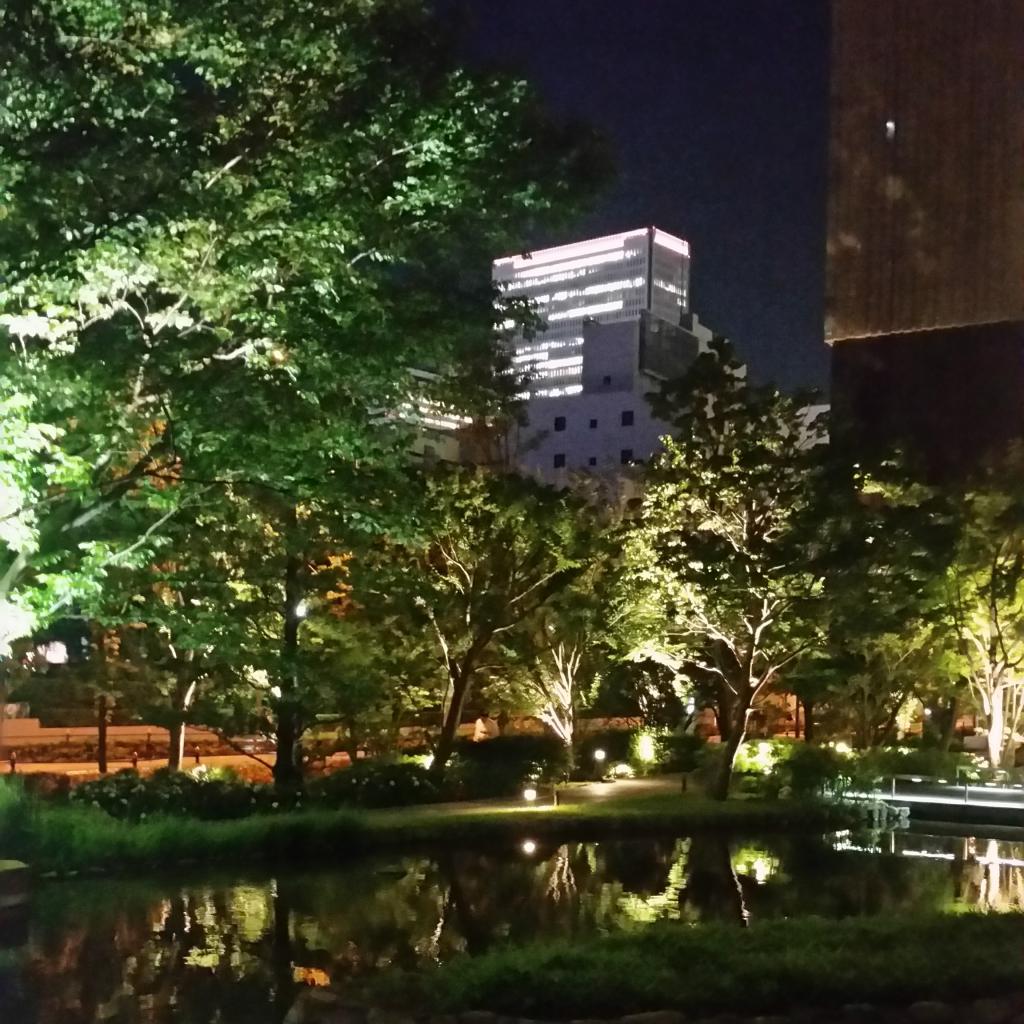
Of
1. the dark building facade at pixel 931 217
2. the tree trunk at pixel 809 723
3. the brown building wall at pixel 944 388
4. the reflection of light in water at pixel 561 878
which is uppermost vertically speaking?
the dark building facade at pixel 931 217

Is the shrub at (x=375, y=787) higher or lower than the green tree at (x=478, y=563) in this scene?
lower

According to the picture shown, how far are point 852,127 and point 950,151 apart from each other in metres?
3.09

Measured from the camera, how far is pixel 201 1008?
30.9 feet

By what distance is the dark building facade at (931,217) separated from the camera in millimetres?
37938

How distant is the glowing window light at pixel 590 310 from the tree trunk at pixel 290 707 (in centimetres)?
7403

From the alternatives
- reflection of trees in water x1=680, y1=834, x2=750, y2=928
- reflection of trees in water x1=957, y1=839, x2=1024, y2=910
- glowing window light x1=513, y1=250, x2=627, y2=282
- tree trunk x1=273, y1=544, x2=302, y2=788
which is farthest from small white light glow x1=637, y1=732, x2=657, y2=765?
glowing window light x1=513, y1=250, x2=627, y2=282

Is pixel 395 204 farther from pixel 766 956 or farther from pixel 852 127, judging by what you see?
pixel 852 127

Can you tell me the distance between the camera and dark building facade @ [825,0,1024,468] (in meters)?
37.9

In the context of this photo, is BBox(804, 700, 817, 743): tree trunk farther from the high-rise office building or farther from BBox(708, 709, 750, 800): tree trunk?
the high-rise office building

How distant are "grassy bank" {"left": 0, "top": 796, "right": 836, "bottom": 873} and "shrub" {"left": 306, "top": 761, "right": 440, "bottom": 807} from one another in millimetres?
710

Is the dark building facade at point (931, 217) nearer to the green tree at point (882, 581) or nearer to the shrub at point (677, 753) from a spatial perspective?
the green tree at point (882, 581)

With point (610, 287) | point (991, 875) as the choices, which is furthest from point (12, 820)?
point (610, 287)

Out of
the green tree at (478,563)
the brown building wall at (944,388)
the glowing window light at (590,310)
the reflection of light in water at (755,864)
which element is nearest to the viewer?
the reflection of light in water at (755,864)

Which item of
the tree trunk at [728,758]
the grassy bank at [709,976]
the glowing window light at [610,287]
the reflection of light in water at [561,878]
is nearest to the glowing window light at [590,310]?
the glowing window light at [610,287]
